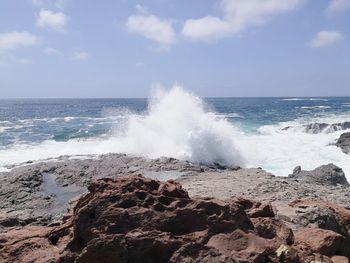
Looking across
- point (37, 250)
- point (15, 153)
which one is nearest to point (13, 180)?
point (37, 250)

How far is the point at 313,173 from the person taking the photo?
1292 centimetres

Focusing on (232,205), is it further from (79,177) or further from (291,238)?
(79,177)

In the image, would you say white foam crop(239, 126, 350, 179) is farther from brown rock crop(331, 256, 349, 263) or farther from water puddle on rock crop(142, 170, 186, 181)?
brown rock crop(331, 256, 349, 263)

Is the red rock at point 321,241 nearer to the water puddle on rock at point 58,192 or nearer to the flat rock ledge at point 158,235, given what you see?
the flat rock ledge at point 158,235

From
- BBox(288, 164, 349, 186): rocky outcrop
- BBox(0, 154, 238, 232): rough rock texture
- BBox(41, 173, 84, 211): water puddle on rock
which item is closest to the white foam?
BBox(288, 164, 349, 186): rocky outcrop

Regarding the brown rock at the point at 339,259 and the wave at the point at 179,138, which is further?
the wave at the point at 179,138

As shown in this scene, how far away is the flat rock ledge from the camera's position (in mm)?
3879

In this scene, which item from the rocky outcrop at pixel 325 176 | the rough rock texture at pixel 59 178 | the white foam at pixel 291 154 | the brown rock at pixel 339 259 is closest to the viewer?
the brown rock at pixel 339 259

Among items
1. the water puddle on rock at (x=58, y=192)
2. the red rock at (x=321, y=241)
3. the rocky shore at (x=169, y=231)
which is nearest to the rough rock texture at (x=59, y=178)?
the water puddle on rock at (x=58, y=192)

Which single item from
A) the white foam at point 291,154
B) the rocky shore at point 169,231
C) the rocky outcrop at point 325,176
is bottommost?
the white foam at point 291,154

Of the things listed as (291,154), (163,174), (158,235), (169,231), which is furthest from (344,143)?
(158,235)

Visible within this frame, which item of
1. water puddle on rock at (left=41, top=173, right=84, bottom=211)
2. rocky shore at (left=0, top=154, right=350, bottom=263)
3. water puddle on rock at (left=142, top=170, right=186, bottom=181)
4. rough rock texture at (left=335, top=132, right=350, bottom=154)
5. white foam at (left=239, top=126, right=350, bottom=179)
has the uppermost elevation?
rocky shore at (left=0, top=154, right=350, bottom=263)

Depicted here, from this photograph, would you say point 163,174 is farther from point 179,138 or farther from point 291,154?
point 291,154

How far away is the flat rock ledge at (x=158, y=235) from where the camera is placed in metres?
3.88
